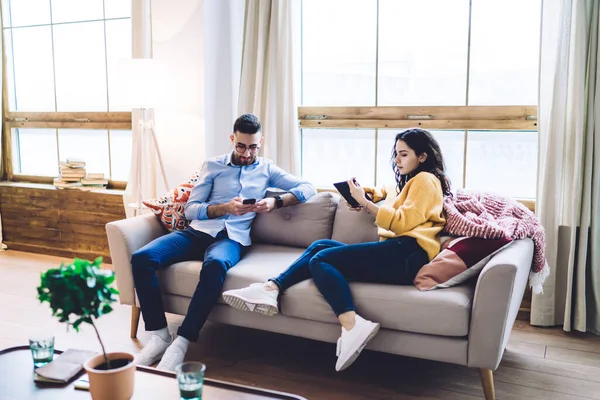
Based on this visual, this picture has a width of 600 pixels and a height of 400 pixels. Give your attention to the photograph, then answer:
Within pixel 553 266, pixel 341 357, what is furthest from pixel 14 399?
pixel 553 266

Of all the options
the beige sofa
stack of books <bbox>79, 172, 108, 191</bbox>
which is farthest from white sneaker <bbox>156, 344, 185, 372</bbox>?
stack of books <bbox>79, 172, 108, 191</bbox>

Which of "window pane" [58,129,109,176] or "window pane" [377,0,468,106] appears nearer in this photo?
"window pane" [377,0,468,106]

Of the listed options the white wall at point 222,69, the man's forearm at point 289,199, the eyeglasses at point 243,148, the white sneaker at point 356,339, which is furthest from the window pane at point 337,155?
the white sneaker at point 356,339

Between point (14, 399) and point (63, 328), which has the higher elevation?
point (14, 399)

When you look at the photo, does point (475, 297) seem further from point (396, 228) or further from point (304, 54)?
point (304, 54)

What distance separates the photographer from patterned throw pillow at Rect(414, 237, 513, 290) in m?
2.36

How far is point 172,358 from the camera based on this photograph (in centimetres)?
250

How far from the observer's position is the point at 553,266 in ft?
10.2

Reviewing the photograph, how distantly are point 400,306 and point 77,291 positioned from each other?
1318 millimetres

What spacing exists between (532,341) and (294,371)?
4.26 ft

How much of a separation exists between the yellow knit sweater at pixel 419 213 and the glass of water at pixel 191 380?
120cm

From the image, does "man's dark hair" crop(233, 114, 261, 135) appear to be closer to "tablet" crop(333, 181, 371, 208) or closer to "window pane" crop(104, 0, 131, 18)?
"tablet" crop(333, 181, 371, 208)

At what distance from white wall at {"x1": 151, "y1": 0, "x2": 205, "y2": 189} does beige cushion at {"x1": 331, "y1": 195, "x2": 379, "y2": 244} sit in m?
1.26

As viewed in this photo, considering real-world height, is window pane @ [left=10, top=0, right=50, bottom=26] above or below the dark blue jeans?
above
